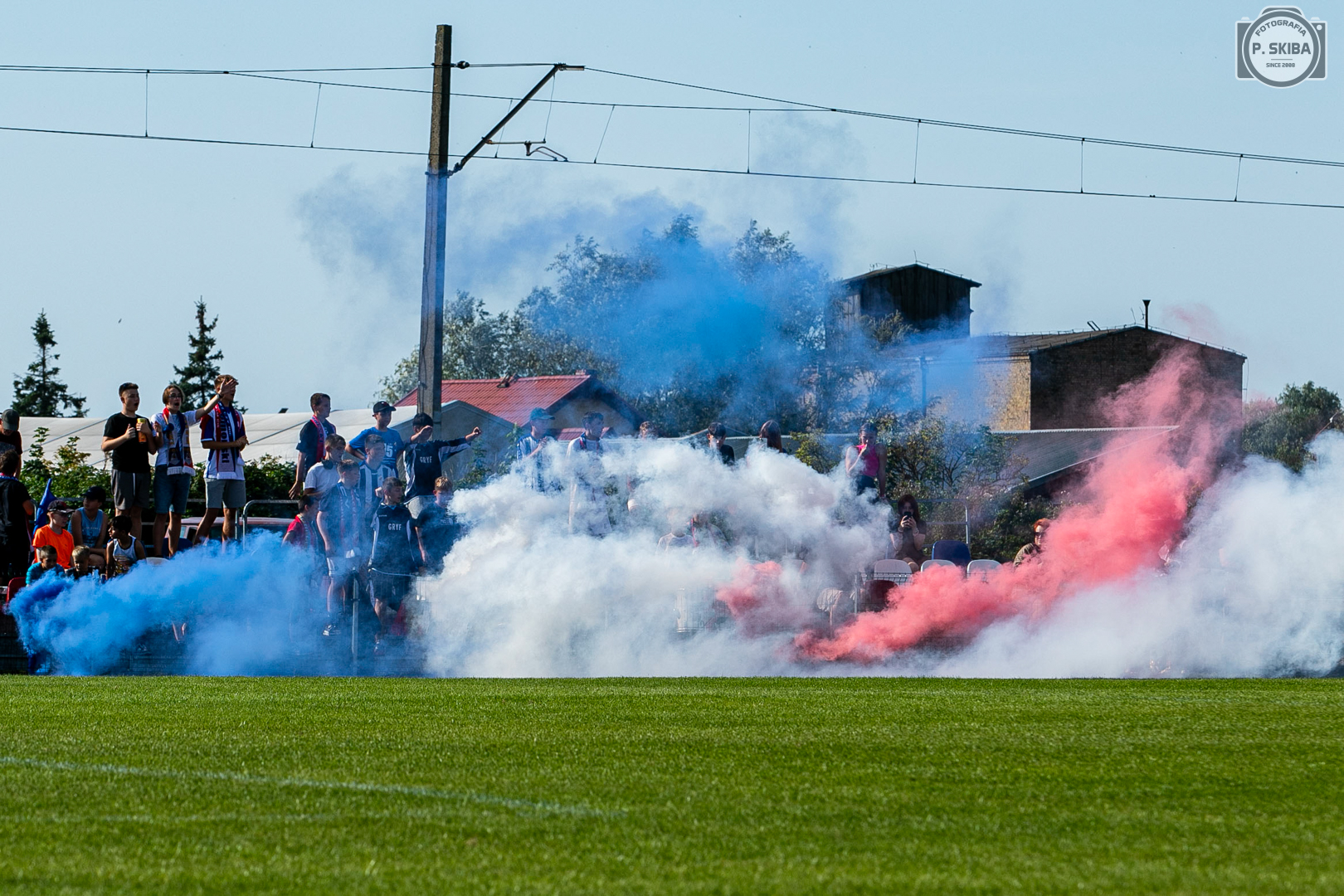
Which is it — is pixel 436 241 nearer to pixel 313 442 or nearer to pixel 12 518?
pixel 313 442

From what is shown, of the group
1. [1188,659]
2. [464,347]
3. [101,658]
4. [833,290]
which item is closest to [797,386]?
[833,290]

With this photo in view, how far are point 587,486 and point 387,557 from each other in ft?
7.04

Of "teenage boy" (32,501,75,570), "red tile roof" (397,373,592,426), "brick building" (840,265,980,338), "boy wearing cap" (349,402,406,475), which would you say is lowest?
"teenage boy" (32,501,75,570)

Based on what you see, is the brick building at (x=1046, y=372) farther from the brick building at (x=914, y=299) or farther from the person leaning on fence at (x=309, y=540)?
the person leaning on fence at (x=309, y=540)

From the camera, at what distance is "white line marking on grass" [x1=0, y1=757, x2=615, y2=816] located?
17.5 ft

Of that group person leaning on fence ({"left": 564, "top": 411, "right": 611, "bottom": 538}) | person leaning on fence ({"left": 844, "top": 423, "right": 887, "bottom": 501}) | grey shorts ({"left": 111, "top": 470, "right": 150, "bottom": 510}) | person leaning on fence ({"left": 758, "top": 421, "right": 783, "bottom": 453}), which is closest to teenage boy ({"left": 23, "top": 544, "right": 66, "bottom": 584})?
grey shorts ({"left": 111, "top": 470, "right": 150, "bottom": 510})

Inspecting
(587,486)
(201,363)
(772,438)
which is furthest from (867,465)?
(201,363)

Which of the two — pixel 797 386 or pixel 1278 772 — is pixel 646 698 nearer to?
pixel 1278 772

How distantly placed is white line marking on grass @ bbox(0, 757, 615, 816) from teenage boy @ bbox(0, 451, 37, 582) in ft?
31.9

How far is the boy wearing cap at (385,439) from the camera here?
51.8 feet

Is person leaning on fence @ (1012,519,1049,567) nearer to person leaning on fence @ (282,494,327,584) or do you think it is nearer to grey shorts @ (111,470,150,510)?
person leaning on fence @ (282,494,327,584)

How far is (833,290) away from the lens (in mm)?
20500

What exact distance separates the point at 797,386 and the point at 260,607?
8.39 meters

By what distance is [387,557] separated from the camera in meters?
15.1
